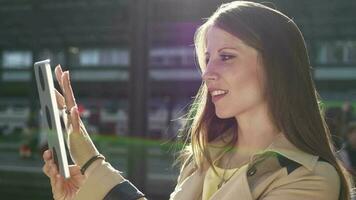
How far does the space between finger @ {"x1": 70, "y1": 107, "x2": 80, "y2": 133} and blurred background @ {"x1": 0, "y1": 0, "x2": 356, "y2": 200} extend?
1.67m

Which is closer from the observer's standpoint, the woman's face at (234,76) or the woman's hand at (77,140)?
the woman's face at (234,76)

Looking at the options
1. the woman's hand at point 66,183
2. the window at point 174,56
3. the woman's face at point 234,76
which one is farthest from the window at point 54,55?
the woman's face at point 234,76

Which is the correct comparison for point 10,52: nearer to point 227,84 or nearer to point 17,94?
point 17,94

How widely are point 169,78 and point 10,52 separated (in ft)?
26.8

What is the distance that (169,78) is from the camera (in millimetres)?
23844

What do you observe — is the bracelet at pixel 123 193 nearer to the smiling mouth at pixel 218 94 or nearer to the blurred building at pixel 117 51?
the smiling mouth at pixel 218 94

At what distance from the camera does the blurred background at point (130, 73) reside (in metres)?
5.06

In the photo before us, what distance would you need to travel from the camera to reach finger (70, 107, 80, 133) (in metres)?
1.47

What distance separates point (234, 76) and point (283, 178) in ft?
0.86

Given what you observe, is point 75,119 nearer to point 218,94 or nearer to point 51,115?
point 51,115

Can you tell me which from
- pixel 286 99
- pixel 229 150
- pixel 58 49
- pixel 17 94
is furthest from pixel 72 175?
pixel 17 94

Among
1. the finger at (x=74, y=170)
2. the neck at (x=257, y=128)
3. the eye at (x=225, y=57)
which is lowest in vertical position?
the finger at (x=74, y=170)

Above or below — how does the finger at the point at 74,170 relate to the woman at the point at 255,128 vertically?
below

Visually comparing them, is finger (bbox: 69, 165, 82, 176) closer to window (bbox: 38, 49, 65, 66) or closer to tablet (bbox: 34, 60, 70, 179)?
tablet (bbox: 34, 60, 70, 179)
